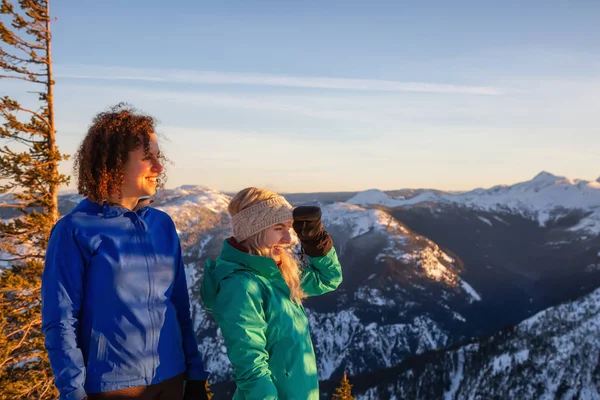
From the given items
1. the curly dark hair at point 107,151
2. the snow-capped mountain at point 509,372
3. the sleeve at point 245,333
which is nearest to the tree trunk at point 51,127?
the curly dark hair at point 107,151

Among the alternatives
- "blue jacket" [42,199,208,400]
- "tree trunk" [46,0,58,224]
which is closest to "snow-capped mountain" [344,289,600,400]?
"tree trunk" [46,0,58,224]

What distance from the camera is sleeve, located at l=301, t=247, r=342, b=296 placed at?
17.0ft

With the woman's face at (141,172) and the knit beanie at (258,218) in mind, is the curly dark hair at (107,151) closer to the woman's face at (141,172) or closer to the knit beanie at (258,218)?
the woman's face at (141,172)

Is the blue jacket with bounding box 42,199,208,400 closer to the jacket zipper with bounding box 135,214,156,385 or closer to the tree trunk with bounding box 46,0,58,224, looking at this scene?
the jacket zipper with bounding box 135,214,156,385

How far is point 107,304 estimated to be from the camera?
3768 mm

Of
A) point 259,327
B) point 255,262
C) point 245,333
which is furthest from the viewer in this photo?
point 255,262

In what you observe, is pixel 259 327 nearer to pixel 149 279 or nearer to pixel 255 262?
pixel 255 262

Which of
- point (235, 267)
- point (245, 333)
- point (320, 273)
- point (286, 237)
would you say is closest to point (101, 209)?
point (235, 267)

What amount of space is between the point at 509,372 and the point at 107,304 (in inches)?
7519

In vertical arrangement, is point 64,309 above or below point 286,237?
below

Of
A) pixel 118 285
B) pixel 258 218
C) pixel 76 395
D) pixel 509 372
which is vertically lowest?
pixel 509 372

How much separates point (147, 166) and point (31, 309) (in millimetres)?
11452

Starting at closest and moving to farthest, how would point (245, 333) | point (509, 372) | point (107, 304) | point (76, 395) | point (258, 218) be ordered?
point (76, 395)
point (107, 304)
point (245, 333)
point (258, 218)
point (509, 372)

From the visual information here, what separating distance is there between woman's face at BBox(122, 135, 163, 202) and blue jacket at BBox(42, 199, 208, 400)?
0.21m
